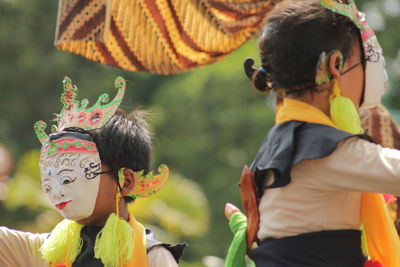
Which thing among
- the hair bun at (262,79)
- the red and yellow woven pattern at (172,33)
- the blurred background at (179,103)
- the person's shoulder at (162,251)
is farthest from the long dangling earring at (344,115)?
the blurred background at (179,103)

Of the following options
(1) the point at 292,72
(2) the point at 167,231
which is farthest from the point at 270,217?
(2) the point at 167,231

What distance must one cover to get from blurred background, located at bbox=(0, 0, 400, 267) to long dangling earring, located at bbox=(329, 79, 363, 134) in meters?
8.21

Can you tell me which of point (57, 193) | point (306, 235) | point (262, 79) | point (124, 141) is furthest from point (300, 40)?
point (57, 193)

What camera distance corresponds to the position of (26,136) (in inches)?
627

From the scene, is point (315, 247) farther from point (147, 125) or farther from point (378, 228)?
point (147, 125)

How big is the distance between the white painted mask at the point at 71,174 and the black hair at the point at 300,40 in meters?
0.78

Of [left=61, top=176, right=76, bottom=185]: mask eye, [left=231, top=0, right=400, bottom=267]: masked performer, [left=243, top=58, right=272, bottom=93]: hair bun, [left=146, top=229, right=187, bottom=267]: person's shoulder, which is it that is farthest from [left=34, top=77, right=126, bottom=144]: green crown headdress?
[left=231, top=0, right=400, bottom=267]: masked performer

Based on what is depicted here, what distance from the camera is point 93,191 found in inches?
137

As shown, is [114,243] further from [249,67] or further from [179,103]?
[179,103]

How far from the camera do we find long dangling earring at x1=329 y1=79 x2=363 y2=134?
9.71 ft

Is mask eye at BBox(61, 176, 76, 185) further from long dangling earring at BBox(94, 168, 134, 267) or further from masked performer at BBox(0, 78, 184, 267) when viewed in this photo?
long dangling earring at BBox(94, 168, 134, 267)

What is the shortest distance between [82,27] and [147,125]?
0.44 metres

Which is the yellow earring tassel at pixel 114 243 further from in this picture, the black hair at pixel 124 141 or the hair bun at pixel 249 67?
the hair bun at pixel 249 67

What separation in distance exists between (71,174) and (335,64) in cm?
103
